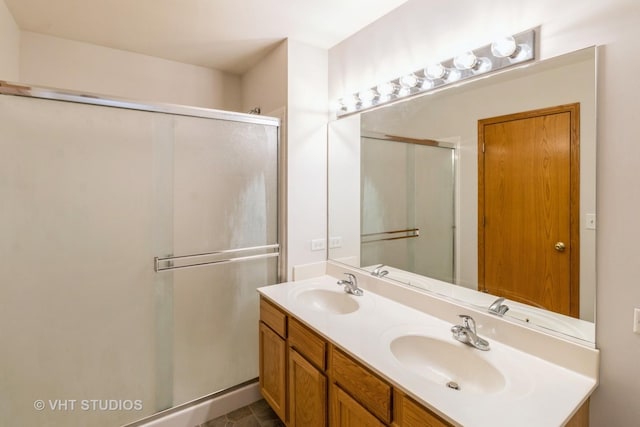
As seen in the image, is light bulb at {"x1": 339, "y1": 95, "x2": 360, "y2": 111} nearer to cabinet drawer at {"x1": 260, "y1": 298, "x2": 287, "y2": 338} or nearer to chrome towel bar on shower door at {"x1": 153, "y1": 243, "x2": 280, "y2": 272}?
chrome towel bar on shower door at {"x1": 153, "y1": 243, "x2": 280, "y2": 272}

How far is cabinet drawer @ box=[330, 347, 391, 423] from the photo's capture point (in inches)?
43.4

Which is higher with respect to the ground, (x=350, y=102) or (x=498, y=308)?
(x=350, y=102)

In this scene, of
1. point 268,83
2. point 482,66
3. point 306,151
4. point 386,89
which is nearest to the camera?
point 482,66

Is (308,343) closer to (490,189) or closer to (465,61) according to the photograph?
(490,189)

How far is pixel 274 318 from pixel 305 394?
0.44 metres

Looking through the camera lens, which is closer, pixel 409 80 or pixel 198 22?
pixel 409 80

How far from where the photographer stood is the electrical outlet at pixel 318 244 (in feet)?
7.61

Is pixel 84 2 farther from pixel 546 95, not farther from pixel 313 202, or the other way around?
pixel 546 95

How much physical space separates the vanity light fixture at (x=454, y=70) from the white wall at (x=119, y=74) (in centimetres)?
132

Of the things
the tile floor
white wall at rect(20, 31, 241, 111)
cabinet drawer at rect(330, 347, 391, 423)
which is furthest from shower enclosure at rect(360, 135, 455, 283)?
white wall at rect(20, 31, 241, 111)

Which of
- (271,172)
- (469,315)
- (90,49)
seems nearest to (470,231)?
(469,315)

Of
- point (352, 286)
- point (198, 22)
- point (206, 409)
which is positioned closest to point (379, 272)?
point (352, 286)

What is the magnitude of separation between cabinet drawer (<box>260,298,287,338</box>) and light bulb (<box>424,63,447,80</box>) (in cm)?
150

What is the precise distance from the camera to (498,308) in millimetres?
1339
